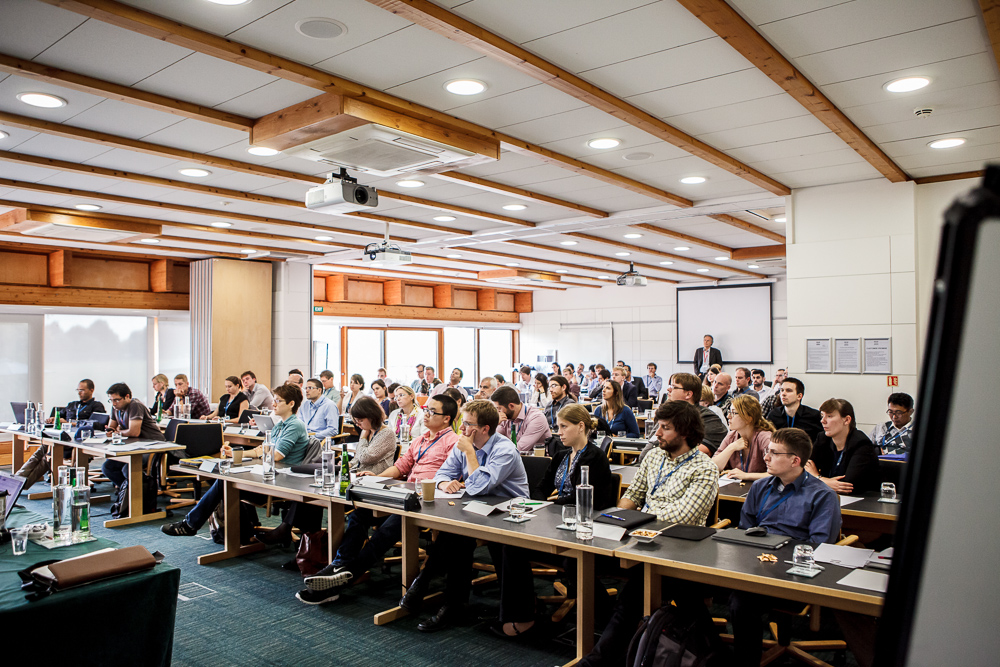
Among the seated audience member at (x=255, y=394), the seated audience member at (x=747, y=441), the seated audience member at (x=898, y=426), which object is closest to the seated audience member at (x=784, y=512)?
the seated audience member at (x=747, y=441)

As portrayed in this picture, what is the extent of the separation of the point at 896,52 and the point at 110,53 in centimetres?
387

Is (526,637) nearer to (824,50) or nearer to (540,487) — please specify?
(540,487)

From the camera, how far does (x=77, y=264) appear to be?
10305 mm

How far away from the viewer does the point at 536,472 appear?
5020 mm

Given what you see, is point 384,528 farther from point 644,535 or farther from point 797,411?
point 797,411

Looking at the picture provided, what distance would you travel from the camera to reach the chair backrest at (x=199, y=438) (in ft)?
23.3

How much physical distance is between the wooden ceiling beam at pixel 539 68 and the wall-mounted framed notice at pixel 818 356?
2026mm

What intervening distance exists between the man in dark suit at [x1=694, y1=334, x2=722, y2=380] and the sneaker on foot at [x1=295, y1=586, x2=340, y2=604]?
11.5m

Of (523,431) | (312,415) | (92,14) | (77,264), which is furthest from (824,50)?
(77,264)

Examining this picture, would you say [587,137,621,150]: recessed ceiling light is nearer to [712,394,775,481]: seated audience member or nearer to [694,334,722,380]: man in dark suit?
[712,394,775,481]: seated audience member

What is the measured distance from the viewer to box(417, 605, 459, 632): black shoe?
408 centimetres

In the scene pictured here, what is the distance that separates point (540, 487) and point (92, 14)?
3.68m

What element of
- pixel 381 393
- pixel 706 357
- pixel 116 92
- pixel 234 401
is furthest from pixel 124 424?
pixel 706 357

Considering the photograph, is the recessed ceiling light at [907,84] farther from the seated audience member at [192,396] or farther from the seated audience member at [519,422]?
the seated audience member at [192,396]
